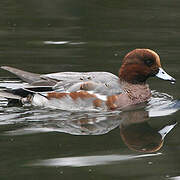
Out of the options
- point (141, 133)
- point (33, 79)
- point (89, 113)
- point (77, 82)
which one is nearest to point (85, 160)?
point (141, 133)

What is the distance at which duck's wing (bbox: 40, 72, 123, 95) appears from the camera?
976 centimetres

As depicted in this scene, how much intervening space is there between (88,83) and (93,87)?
0.29ft

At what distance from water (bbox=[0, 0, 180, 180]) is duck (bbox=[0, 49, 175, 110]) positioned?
20cm

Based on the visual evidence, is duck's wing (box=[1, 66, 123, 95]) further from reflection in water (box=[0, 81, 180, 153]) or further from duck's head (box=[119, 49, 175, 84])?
reflection in water (box=[0, 81, 180, 153])

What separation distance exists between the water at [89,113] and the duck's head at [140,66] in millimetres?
418

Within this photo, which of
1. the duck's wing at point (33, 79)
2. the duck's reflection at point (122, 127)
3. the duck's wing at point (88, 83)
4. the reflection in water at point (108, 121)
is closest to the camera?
the duck's reflection at point (122, 127)

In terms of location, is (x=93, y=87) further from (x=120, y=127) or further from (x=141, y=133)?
(x=141, y=133)

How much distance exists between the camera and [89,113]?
380 inches

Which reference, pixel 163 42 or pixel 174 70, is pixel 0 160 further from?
pixel 163 42

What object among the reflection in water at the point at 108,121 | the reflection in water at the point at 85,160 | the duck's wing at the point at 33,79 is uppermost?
the duck's wing at the point at 33,79

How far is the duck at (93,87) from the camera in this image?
978 centimetres

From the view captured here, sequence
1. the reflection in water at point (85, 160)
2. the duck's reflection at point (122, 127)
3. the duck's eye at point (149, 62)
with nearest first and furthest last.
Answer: the reflection in water at point (85, 160) < the duck's reflection at point (122, 127) < the duck's eye at point (149, 62)

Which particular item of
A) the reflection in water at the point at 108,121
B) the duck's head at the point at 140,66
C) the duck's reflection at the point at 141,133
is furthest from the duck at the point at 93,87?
the duck's reflection at the point at 141,133

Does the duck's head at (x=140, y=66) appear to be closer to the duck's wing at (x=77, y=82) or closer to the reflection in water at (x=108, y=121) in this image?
the duck's wing at (x=77, y=82)
